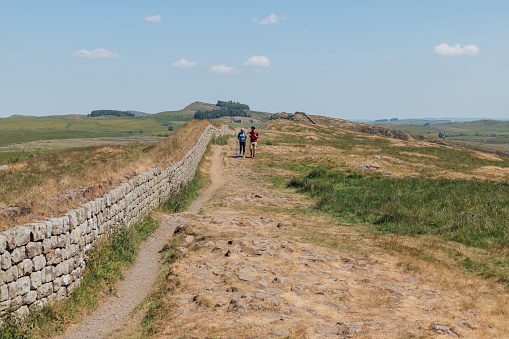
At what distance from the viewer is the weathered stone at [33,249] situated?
24.6ft

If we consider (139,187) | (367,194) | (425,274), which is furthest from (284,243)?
(367,194)

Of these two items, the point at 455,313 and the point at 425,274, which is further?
the point at 425,274

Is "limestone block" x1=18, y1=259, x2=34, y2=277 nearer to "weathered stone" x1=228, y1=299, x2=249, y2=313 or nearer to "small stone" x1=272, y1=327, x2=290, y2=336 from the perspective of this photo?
"weathered stone" x1=228, y1=299, x2=249, y2=313

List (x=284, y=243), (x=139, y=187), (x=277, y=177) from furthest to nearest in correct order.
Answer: (x=277, y=177), (x=139, y=187), (x=284, y=243)

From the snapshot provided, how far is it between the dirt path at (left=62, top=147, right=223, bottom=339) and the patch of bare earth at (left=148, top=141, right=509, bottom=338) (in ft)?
2.82

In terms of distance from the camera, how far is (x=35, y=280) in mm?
7656

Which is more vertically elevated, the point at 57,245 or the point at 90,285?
the point at 57,245

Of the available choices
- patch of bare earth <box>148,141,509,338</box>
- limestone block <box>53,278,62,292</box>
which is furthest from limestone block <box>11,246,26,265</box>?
patch of bare earth <box>148,141,509,338</box>

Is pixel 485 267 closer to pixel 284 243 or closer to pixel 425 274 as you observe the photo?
pixel 425 274

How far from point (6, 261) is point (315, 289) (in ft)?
19.7

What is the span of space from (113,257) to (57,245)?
2.58 m

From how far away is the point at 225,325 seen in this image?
7.01 m

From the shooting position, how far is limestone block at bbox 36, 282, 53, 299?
7770 mm

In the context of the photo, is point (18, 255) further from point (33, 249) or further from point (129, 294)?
point (129, 294)
